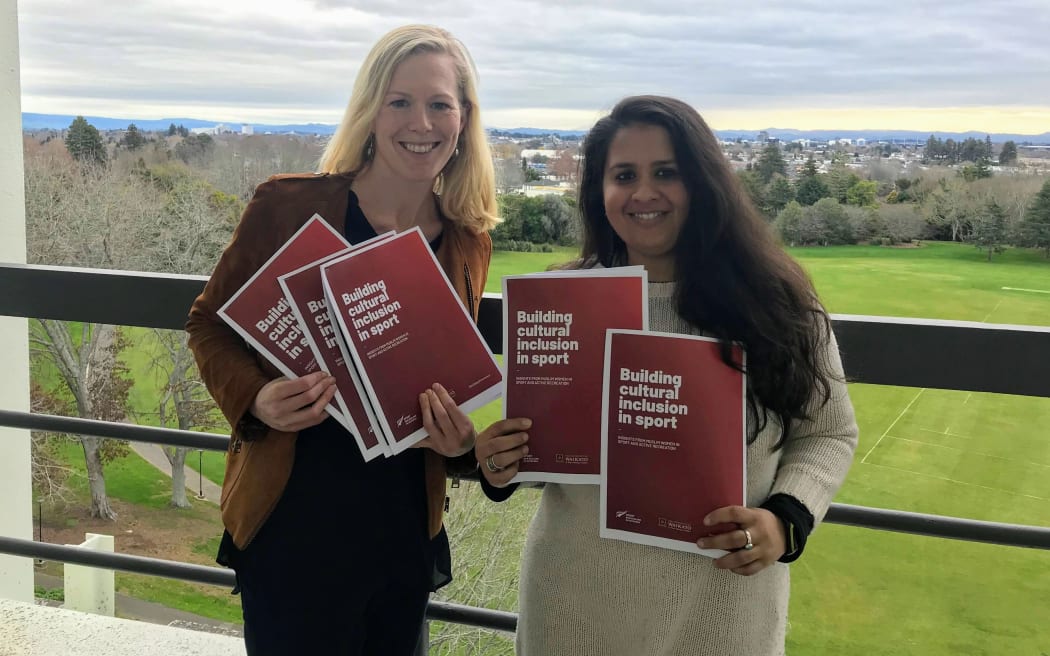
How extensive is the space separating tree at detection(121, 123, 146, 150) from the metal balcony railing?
117 inches

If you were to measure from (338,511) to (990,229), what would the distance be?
7.38 feet

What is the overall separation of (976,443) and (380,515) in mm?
4477

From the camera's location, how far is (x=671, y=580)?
45.6 inches

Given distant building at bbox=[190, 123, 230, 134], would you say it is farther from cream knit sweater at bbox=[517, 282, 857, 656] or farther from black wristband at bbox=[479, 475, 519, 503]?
cream knit sweater at bbox=[517, 282, 857, 656]

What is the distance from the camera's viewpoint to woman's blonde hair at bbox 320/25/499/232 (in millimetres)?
1372

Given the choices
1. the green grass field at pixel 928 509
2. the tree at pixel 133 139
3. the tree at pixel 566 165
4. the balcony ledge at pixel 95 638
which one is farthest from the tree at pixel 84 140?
the tree at pixel 566 165

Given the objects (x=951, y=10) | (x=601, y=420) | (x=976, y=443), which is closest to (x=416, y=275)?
(x=601, y=420)

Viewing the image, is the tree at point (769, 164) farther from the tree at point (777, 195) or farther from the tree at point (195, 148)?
the tree at point (195, 148)

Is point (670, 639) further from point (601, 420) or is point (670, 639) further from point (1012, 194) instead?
point (1012, 194)

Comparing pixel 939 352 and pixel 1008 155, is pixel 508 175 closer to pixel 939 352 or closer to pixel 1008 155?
pixel 939 352

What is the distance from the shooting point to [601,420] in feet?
3.76

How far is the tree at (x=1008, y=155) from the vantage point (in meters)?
2.59

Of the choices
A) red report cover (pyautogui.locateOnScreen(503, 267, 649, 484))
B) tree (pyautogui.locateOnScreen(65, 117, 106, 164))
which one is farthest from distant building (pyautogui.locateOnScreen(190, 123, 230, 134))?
red report cover (pyautogui.locateOnScreen(503, 267, 649, 484))

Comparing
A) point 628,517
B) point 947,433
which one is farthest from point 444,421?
point 947,433
